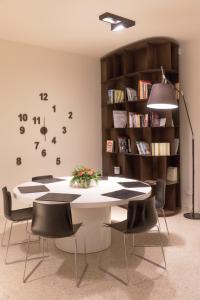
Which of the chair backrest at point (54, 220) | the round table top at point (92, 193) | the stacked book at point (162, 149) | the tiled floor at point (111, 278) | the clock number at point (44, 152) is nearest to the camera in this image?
the tiled floor at point (111, 278)

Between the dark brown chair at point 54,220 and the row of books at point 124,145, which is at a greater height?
the row of books at point 124,145

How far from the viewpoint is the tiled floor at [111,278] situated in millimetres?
2371

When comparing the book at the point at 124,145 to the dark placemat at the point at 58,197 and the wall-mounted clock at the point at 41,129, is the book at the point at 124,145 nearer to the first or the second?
the wall-mounted clock at the point at 41,129

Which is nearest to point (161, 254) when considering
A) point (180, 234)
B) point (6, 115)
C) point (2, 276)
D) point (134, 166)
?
point (180, 234)

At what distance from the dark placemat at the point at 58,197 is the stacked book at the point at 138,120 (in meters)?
2.12

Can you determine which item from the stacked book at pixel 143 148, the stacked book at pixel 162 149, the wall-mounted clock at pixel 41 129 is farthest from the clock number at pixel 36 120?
the stacked book at pixel 162 149

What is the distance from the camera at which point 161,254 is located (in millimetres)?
3111

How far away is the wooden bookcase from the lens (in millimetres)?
4547

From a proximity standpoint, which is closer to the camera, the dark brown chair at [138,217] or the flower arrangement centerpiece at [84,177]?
the dark brown chair at [138,217]

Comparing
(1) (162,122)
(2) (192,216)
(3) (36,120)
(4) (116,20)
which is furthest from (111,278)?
(3) (36,120)

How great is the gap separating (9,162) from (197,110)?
2.98 meters

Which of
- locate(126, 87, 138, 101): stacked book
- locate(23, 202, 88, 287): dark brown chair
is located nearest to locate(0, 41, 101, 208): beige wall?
locate(126, 87, 138, 101): stacked book

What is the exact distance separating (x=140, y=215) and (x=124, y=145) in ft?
8.27

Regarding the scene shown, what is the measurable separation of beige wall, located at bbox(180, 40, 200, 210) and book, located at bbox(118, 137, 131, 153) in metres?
0.89
